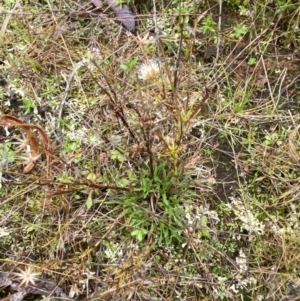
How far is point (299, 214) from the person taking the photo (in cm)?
173

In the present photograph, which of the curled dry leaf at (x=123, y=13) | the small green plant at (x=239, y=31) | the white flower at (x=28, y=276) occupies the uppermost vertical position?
the curled dry leaf at (x=123, y=13)

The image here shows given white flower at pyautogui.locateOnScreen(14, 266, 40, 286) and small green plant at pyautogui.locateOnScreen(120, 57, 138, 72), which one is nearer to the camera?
white flower at pyautogui.locateOnScreen(14, 266, 40, 286)

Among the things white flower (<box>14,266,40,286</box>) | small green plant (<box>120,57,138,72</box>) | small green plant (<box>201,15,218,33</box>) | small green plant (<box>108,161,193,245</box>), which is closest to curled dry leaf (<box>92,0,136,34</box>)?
small green plant (<box>120,57,138,72</box>)

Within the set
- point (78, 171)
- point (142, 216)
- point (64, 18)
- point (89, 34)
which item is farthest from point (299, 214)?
point (64, 18)

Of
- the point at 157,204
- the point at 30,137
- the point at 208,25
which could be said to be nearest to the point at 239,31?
the point at 208,25

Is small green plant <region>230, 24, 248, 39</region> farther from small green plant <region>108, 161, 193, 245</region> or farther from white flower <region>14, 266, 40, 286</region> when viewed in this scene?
white flower <region>14, 266, 40, 286</region>

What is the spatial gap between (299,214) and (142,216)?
0.54 m

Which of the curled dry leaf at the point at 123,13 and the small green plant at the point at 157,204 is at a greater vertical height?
the curled dry leaf at the point at 123,13

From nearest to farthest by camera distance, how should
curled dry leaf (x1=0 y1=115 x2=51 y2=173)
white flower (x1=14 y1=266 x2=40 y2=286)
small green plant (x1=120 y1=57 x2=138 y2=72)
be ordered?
curled dry leaf (x1=0 y1=115 x2=51 y2=173) → white flower (x1=14 y1=266 x2=40 y2=286) → small green plant (x1=120 y1=57 x2=138 y2=72)

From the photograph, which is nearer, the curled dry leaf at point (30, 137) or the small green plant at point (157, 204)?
the curled dry leaf at point (30, 137)

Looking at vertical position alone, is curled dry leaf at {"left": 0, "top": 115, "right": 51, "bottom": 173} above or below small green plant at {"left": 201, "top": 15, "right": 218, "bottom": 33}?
above

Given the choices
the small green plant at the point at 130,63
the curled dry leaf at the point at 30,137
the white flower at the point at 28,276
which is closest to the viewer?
the curled dry leaf at the point at 30,137

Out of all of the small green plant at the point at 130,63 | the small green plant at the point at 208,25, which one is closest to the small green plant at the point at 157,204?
the small green plant at the point at 130,63

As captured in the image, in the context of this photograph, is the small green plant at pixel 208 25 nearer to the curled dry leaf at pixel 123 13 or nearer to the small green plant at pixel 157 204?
the curled dry leaf at pixel 123 13
